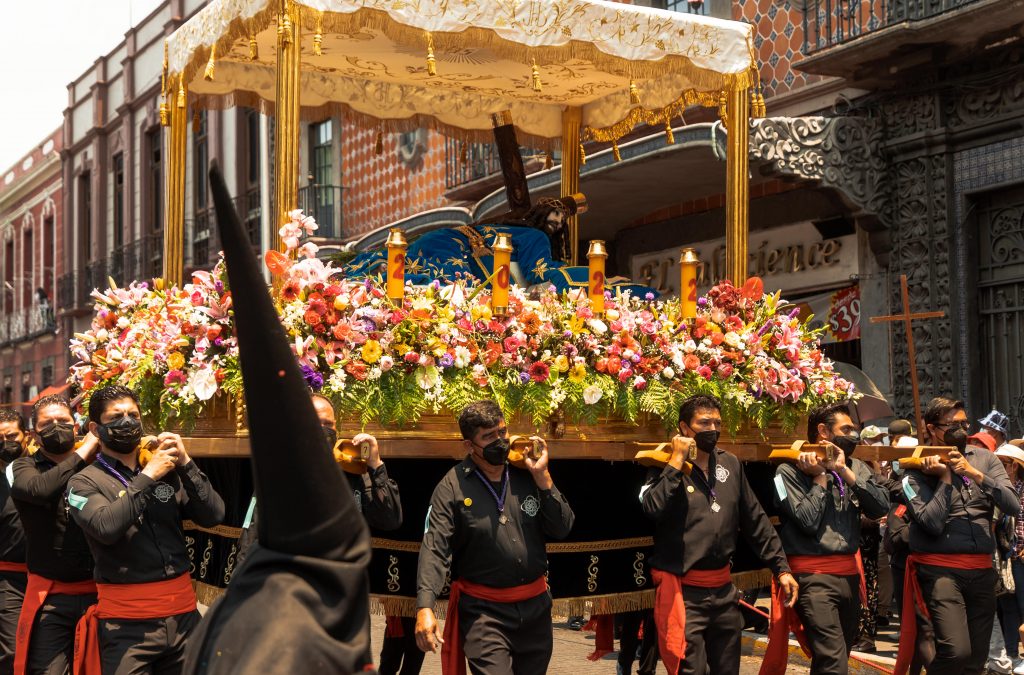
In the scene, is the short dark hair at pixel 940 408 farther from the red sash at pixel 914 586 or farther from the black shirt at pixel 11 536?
the black shirt at pixel 11 536

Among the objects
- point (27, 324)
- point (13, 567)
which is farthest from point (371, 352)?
point (27, 324)

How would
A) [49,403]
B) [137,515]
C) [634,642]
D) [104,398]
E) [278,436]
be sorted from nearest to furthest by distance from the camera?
1. [278,436]
2. [137,515]
3. [104,398]
4. [49,403]
5. [634,642]

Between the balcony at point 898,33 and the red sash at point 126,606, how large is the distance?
26.6 ft

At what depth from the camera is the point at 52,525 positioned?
20.2 ft

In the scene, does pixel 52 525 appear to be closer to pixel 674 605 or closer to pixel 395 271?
pixel 395 271

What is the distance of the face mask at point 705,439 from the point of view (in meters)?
6.54

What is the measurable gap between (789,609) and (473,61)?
14.3 ft

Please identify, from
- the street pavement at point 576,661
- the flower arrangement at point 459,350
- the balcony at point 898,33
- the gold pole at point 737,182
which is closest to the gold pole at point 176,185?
the flower arrangement at point 459,350

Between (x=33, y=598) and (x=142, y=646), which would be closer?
(x=142, y=646)

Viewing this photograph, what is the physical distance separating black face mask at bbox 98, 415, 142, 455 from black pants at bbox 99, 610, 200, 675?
0.72 metres

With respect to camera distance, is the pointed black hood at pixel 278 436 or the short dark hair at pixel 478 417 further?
the short dark hair at pixel 478 417

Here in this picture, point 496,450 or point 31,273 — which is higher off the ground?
point 31,273

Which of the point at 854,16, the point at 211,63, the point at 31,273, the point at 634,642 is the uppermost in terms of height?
the point at 31,273

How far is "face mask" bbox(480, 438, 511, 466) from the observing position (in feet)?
19.7
